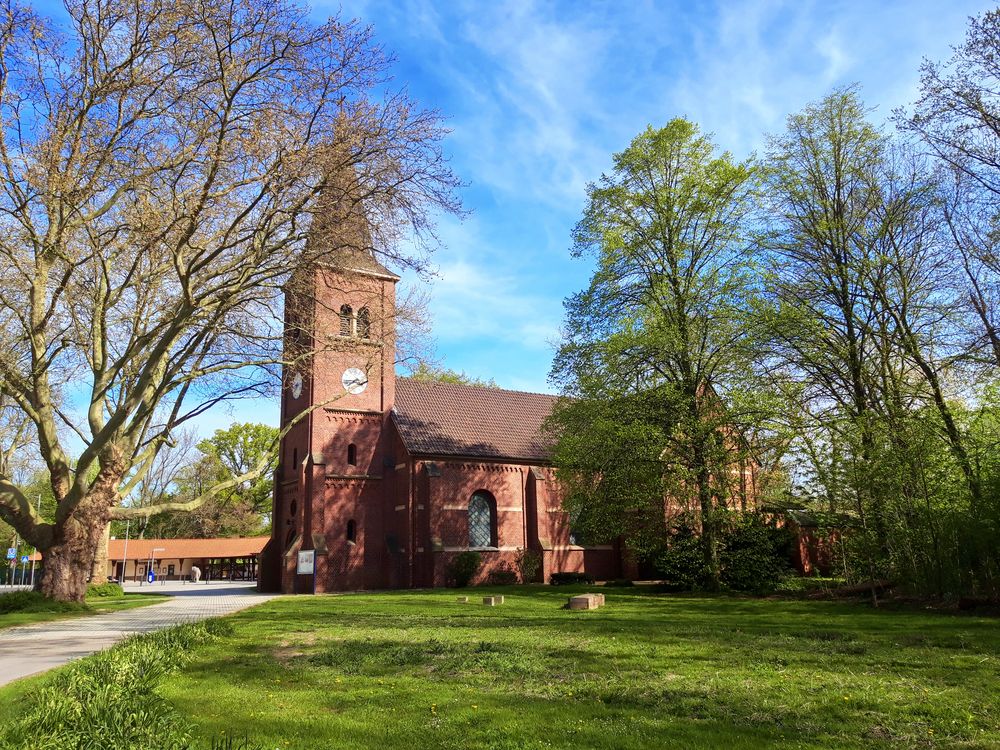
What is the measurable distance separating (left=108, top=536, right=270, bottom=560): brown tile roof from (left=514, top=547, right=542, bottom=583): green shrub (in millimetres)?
28375

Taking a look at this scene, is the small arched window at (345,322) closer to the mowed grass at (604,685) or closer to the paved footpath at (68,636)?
the mowed grass at (604,685)

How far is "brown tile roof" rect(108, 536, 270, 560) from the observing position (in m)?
55.1

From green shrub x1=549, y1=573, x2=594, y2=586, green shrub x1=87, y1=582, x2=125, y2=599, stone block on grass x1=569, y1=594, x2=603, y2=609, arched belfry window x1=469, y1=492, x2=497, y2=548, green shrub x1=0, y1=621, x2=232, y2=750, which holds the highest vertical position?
arched belfry window x1=469, y1=492, x2=497, y2=548

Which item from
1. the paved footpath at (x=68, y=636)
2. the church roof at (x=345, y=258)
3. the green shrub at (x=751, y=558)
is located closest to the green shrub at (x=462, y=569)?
the green shrub at (x=751, y=558)

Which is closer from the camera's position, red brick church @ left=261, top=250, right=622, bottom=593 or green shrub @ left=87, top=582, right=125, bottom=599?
green shrub @ left=87, top=582, right=125, bottom=599

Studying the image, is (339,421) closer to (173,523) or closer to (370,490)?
(370,490)

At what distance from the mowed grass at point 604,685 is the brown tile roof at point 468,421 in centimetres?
1948

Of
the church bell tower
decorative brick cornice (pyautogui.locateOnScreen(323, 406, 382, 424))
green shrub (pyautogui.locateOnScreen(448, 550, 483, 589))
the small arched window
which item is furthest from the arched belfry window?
the small arched window

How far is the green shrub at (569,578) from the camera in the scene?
32125mm

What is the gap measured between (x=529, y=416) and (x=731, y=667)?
30.4 metres

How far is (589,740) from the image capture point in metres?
5.91

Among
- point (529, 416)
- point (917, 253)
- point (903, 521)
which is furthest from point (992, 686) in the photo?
point (529, 416)

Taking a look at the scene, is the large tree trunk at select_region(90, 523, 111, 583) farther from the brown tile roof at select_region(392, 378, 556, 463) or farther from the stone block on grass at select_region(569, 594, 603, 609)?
the stone block on grass at select_region(569, 594, 603, 609)

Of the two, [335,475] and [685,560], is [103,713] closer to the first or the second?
[685,560]
